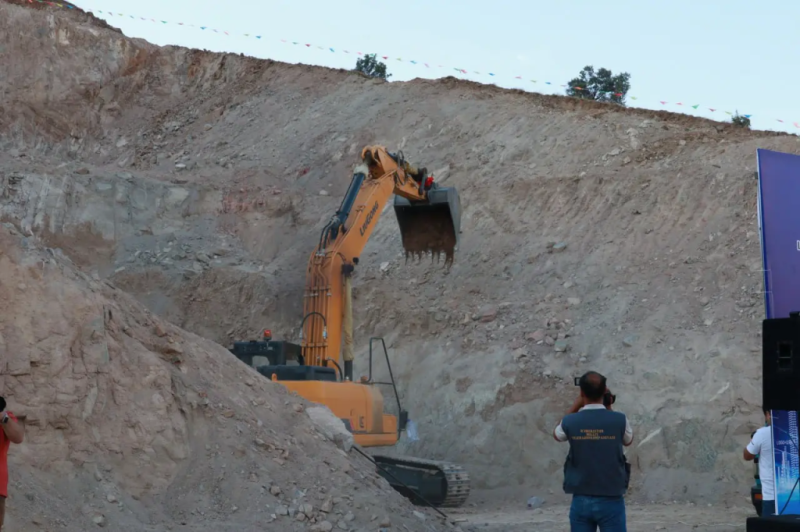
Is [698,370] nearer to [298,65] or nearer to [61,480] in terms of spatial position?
[61,480]

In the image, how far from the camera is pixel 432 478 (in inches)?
491

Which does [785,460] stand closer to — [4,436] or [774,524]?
[774,524]

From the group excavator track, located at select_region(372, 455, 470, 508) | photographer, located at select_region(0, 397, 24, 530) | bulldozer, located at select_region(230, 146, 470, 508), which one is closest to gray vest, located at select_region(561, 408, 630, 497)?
photographer, located at select_region(0, 397, 24, 530)

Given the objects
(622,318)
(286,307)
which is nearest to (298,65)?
(286,307)

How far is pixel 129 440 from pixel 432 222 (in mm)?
7434

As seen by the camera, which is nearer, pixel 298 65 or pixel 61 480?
pixel 61 480

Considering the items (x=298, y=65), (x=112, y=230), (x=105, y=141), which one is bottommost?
(x=112, y=230)

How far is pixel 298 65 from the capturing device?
102ft

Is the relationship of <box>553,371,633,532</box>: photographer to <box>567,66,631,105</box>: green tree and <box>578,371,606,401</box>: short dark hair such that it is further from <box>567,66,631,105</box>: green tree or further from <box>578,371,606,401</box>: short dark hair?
<box>567,66,631,105</box>: green tree

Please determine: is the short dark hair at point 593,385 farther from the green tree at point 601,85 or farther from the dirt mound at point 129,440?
the green tree at point 601,85

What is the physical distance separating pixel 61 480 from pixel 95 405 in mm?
656

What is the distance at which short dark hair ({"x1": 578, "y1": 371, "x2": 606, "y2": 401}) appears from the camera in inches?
224

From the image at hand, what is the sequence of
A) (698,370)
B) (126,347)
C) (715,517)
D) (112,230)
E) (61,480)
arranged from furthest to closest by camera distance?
(112,230) < (698,370) < (715,517) < (126,347) < (61,480)

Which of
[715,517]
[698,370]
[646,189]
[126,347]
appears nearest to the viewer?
[126,347]
